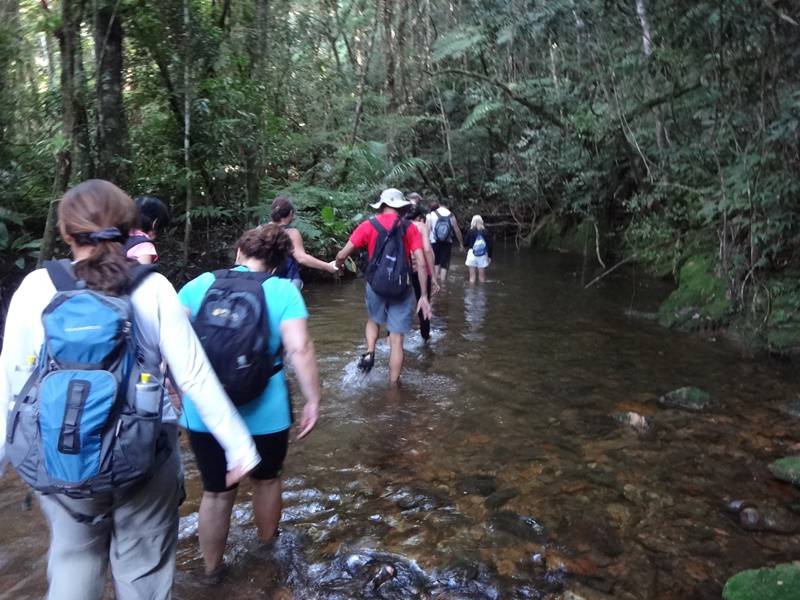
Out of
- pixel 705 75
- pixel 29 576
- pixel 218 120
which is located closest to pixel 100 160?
pixel 218 120

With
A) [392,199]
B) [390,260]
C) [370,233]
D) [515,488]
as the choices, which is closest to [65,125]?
[370,233]

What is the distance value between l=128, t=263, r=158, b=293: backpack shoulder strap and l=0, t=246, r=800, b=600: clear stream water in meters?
1.89

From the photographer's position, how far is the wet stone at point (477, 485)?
455 cm

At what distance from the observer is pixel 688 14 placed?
705 cm

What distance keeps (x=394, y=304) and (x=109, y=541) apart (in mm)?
4450

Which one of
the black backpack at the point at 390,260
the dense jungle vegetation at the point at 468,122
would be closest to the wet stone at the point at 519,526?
the black backpack at the point at 390,260

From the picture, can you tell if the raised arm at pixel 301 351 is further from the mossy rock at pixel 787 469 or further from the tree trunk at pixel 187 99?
the tree trunk at pixel 187 99

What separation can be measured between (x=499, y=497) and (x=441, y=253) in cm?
886

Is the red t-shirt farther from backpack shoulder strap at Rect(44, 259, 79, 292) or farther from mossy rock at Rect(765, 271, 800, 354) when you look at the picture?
mossy rock at Rect(765, 271, 800, 354)

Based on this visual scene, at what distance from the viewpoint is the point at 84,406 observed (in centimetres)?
198

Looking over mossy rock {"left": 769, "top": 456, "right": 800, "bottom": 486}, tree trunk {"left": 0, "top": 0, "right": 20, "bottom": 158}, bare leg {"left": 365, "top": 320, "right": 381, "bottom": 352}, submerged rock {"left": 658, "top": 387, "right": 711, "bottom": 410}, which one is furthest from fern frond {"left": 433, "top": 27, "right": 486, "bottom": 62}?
mossy rock {"left": 769, "top": 456, "right": 800, "bottom": 486}

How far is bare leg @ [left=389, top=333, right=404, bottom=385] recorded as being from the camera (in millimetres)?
6688

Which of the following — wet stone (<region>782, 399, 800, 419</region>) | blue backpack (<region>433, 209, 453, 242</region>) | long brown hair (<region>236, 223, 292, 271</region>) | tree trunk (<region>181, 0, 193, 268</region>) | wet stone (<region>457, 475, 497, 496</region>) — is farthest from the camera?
blue backpack (<region>433, 209, 453, 242</region>)

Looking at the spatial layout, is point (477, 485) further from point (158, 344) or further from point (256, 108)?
point (256, 108)
